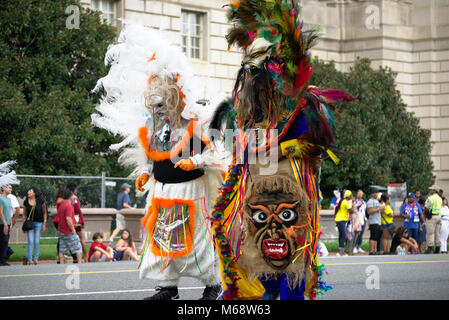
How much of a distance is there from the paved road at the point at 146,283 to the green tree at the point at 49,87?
643cm

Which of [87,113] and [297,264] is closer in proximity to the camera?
[297,264]

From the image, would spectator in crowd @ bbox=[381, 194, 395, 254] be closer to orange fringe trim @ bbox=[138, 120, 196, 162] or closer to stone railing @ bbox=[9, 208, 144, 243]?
stone railing @ bbox=[9, 208, 144, 243]

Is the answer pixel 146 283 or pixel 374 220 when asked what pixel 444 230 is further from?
pixel 146 283

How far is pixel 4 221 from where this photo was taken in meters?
15.3

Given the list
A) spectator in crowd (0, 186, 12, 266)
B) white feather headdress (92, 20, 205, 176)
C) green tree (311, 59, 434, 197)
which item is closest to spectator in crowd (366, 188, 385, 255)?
green tree (311, 59, 434, 197)

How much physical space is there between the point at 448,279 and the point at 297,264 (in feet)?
19.7

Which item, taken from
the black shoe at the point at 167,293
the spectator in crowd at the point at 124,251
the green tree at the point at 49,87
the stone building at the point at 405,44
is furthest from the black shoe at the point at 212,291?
the stone building at the point at 405,44

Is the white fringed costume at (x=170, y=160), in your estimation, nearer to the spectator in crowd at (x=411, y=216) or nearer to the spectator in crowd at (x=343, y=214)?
the spectator in crowd at (x=343, y=214)

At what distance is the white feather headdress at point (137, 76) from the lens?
28.9ft

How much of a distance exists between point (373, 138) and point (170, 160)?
22.9 meters

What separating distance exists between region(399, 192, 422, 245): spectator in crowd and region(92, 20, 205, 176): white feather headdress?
43.9 feet

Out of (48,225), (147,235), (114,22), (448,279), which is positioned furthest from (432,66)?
(147,235)
